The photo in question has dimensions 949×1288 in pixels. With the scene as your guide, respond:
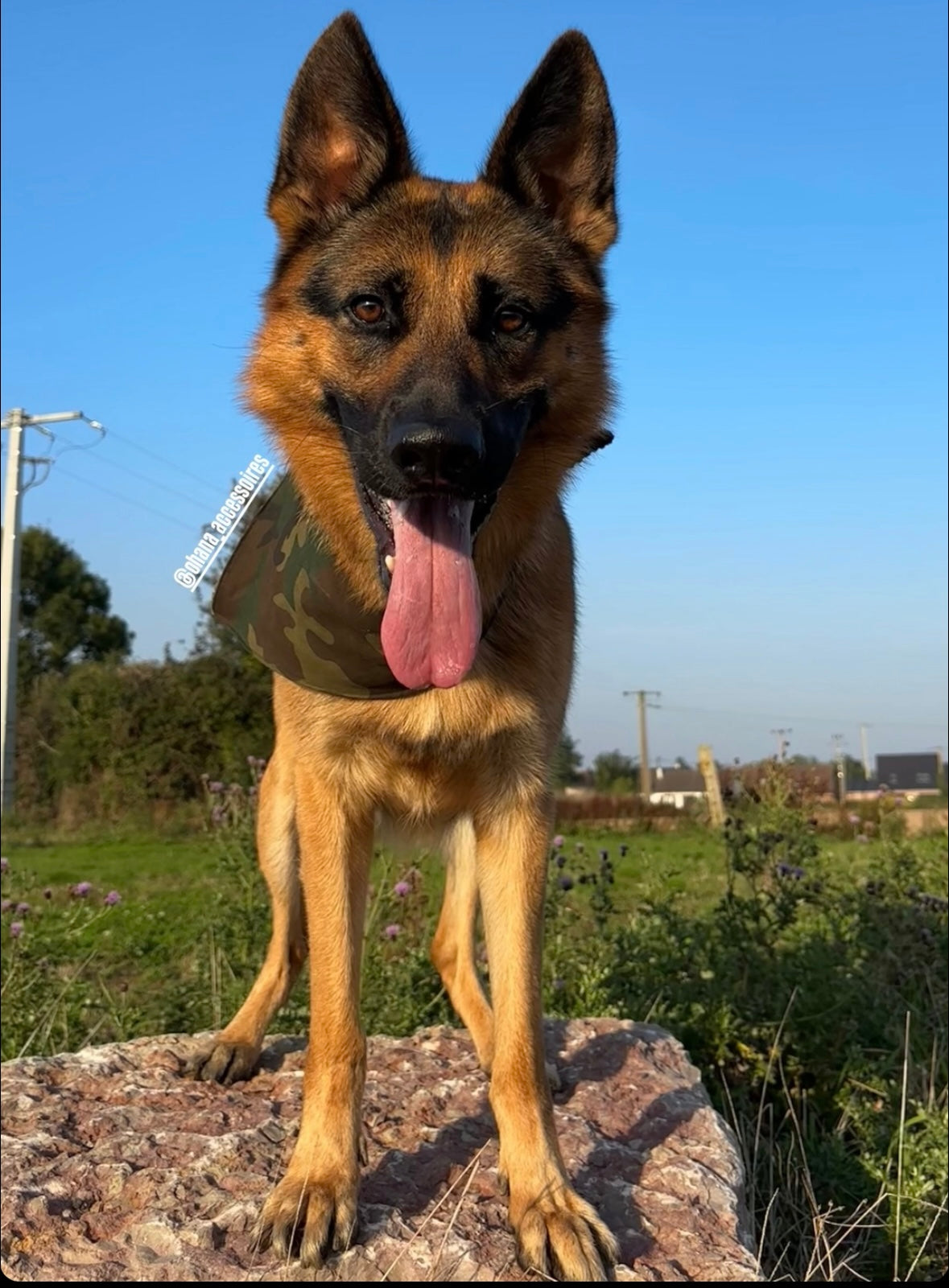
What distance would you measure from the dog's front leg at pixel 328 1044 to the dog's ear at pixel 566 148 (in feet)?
6.75

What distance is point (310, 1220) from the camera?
247 cm

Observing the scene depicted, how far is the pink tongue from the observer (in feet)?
9.27

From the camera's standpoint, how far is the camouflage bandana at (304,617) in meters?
3.14

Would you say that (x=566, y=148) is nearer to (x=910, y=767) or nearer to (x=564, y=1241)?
(x=564, y=1241)

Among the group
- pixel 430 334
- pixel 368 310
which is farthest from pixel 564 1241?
pixel 368 310

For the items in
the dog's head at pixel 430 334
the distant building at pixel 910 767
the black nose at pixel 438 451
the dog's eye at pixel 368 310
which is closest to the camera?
the black nose at pixel 438 451

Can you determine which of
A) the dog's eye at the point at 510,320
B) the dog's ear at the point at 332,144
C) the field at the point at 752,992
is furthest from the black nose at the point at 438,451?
the field at the point at 752,992

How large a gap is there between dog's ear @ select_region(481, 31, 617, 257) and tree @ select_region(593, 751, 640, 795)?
95.2ft

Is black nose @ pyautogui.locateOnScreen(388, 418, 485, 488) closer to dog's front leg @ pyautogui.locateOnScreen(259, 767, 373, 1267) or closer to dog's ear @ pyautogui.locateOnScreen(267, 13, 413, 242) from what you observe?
dog's front leg @ pyautogui.locateOnScreen(259, 767, 373, 1267)

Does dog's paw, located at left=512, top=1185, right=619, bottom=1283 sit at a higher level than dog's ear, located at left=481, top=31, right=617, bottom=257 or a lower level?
lower

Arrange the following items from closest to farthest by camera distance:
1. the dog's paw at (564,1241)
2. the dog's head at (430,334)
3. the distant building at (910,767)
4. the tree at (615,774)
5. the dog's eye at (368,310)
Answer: the dog's paw at (564,1241), the dog's head at (430,334), the dog's eye at (368,310), the tree at (615,774), the distant building at (910,767)

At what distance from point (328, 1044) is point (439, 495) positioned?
1.51 metres

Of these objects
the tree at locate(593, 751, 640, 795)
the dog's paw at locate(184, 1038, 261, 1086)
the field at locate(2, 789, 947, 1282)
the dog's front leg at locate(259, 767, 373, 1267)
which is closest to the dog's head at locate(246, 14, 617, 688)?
the dog's front leg at locate(259, 767, 373, 1267)

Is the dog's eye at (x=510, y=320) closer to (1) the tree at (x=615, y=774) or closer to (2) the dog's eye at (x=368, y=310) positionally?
(2) the dog's eye at (x=368, y=310)
